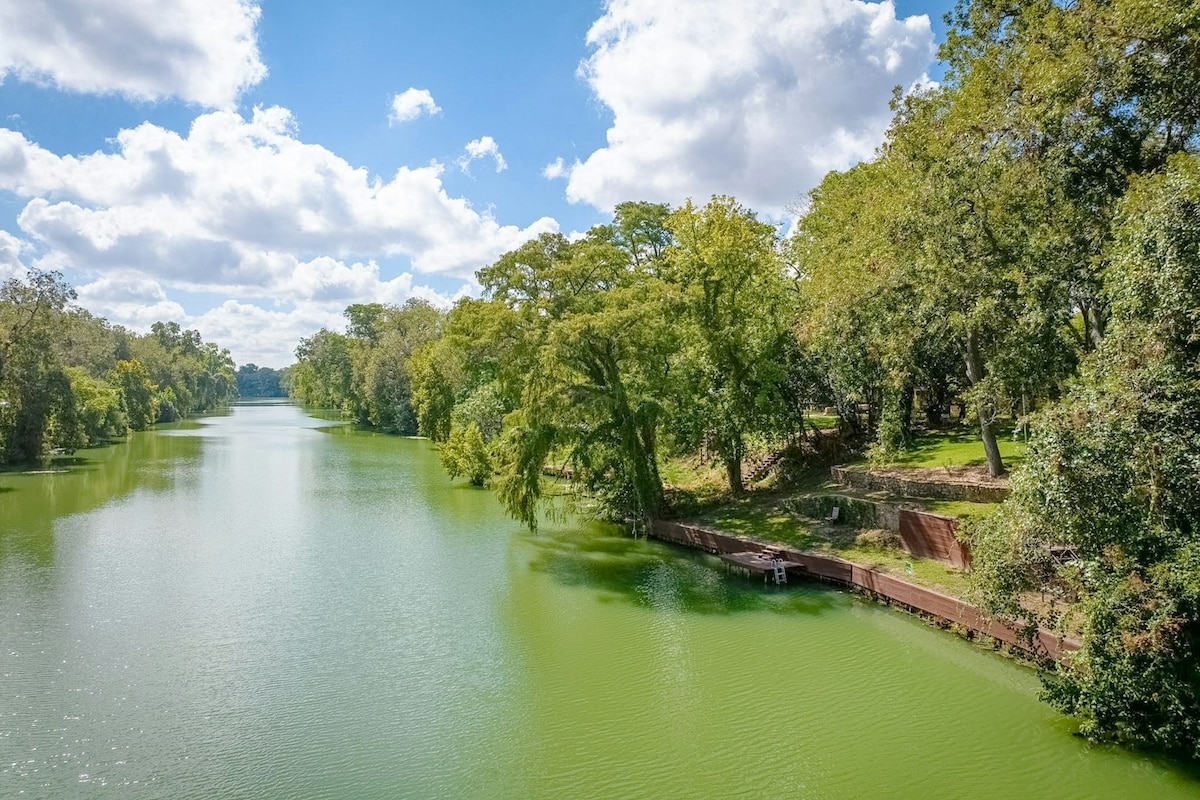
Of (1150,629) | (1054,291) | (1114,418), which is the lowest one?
(1150,629)

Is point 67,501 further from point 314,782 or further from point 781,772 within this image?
point 781,772

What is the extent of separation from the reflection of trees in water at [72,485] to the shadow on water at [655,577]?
14900 mm

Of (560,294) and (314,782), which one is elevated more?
(560,294)

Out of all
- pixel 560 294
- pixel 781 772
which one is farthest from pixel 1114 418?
pixel 560 294

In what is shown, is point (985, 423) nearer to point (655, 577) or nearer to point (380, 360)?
point (655, 577)

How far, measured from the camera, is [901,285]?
18703 mm

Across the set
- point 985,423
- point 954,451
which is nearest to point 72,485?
point 954,451

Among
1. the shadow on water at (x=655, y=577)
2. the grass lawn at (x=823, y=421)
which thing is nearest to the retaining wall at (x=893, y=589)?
the shadow on water at (x=655, y=577)

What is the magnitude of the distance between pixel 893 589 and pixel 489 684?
8.98 m

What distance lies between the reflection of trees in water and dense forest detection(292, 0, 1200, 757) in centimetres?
1492

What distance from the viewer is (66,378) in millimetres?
43875

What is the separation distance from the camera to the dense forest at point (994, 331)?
384 inches

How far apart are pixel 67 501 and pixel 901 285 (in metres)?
33.9

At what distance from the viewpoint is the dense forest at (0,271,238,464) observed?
Result: 1547 inches
